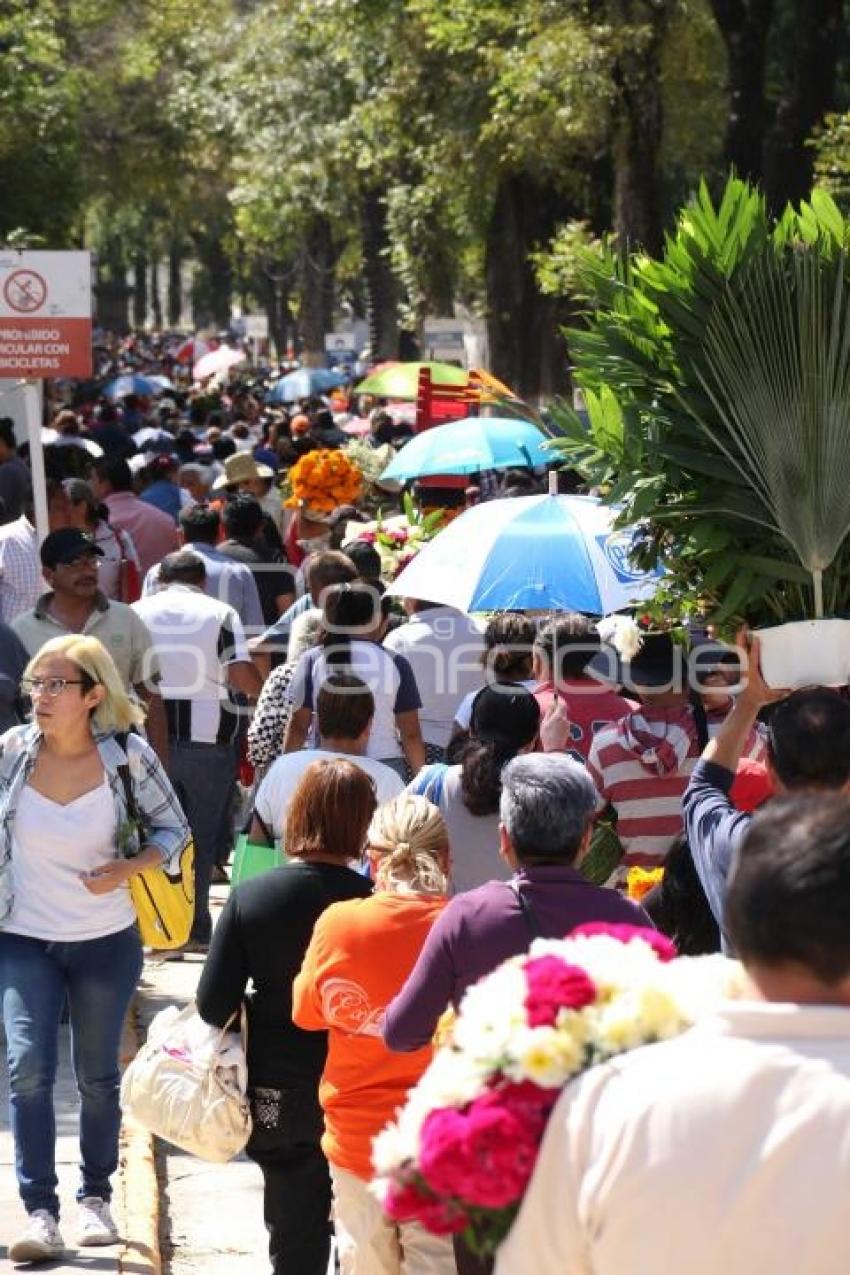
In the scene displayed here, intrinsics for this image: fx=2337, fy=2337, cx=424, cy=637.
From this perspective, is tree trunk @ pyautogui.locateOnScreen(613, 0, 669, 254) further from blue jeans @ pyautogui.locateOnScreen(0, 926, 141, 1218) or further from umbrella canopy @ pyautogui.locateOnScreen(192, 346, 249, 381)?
umbrella canopy @ pyautogui.locateOnScreen(192, 346, 249, 381)

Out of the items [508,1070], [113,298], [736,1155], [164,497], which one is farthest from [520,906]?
[113,298]

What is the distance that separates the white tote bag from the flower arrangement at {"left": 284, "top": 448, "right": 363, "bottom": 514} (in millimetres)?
7212

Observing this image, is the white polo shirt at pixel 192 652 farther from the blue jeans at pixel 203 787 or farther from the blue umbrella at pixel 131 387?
the blue umbrella at pixel 131 387

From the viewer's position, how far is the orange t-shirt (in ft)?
17.3

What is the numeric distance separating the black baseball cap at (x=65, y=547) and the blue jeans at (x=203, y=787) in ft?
4.59

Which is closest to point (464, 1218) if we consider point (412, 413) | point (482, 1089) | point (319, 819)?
point (482, 1089)

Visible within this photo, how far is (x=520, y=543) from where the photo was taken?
918 cm

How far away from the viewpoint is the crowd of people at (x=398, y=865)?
287 centimetres

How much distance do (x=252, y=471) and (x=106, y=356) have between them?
64.0 m

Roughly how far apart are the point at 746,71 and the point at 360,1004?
17799 mm

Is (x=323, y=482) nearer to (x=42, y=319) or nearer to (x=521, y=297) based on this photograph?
(x=42, y=319)

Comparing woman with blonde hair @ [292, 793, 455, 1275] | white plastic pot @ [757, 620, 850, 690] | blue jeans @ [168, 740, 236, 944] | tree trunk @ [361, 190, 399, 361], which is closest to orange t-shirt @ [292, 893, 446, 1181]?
woman with blonde hair @ [292, 793, 455, 1275]

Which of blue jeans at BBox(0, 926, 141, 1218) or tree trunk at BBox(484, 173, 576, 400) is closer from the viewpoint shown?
blue jeans at BBox(0, 926, 141, 1218)

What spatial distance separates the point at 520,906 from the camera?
473 centimetres
